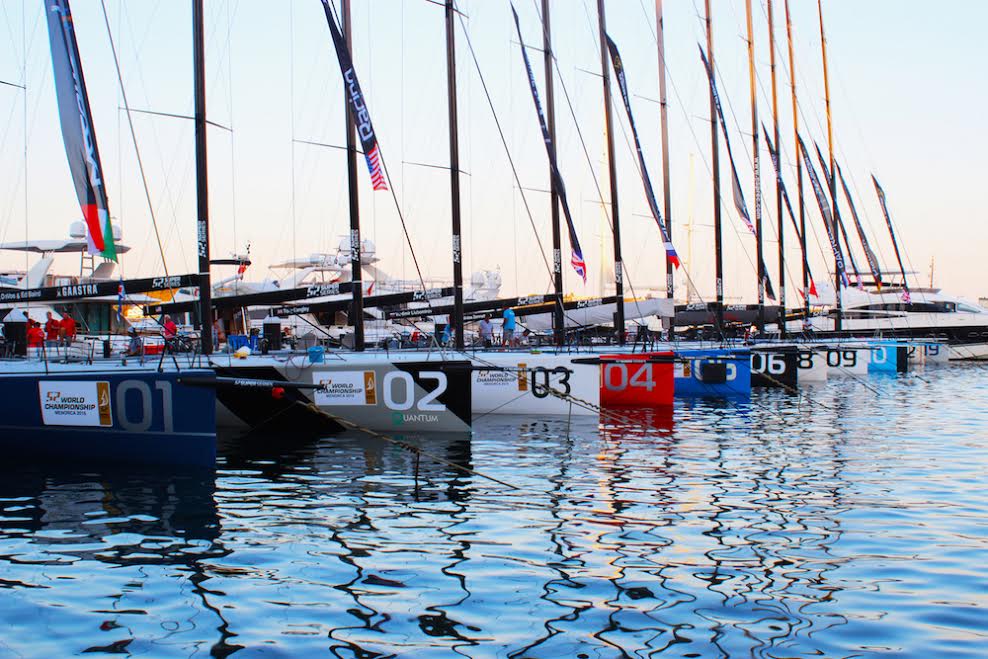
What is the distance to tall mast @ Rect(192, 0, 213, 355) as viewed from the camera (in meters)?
17.2

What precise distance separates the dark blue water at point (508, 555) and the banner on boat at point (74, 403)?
2.43 ft

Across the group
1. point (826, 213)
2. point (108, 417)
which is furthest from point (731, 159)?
point (108, 417)

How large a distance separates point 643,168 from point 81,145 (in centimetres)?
1820

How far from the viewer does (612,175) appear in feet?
97.0

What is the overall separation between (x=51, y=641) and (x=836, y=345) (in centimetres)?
3164

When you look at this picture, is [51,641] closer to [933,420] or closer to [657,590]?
[657,590]

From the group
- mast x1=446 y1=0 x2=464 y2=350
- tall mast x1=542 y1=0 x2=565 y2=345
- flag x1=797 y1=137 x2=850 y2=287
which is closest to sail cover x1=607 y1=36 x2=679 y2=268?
tall mast x1=542 y1=0 x2=565 y2=345

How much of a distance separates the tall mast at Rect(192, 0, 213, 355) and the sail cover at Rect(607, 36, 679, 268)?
47.1ft

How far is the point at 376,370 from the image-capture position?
655 inches

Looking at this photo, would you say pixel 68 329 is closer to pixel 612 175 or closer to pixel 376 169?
pixel 376 169

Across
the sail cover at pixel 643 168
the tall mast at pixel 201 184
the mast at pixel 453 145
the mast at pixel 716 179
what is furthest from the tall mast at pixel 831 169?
the tall mast at pixel 201 184

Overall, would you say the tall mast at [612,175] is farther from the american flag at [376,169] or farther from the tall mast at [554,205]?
the american flag at [376,169]

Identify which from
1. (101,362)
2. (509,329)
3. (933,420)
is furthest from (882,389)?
(101,362)

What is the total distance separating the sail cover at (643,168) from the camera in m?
28.6
